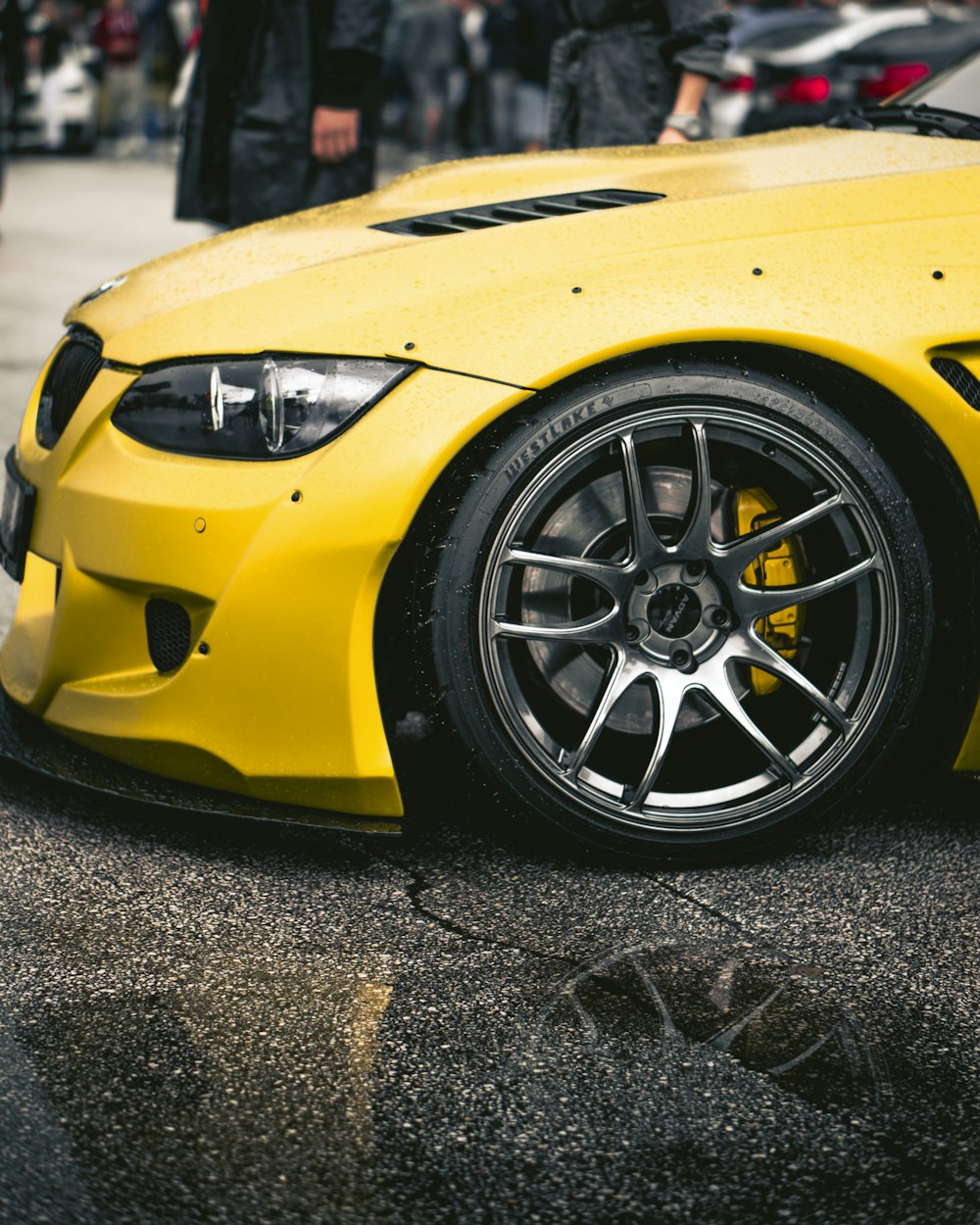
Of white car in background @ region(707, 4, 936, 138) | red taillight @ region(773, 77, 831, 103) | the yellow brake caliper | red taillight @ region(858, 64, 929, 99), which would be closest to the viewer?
the yellow brake caliper

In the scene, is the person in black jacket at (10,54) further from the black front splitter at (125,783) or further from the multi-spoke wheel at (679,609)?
the multi-spoke wheel at (679,609)

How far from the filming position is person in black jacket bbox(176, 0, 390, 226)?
4898 millimetres

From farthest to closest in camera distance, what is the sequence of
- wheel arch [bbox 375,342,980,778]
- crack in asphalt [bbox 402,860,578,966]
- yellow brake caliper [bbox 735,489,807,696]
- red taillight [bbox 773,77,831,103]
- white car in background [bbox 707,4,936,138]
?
red taillight [bbox 773,77,831,103]
white car in background [bbox 707,4,936,138]
yellow brake caliper [bbox 735,489,807,696]
wheel arch [bbox 375,342,980,778]
crack in asphalt [bbox 402,860,578,966]

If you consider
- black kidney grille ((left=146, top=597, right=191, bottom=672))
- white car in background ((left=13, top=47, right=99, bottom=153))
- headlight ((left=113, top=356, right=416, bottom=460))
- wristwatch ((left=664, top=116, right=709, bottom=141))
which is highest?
wristwatch ((left=664, top=116, right=709, bottom=141))

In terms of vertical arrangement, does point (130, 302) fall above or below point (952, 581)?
above


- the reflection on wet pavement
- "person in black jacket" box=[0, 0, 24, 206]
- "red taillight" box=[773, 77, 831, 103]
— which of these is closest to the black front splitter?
the reflection on wet pavement

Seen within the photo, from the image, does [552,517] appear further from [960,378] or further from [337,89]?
[337,89]

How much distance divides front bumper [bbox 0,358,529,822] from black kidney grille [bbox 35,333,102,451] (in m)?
0.17

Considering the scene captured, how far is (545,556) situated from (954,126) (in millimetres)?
1425

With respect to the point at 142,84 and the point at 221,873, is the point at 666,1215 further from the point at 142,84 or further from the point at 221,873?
the point at 142,84

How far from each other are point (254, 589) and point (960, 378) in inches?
46.5

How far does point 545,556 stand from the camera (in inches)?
106

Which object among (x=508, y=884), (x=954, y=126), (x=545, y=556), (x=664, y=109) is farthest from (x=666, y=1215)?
(x=664, y=109)

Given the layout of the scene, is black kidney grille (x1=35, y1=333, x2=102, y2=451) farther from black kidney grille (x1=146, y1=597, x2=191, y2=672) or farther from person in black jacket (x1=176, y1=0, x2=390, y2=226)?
person in black jacket (x1=176, y1=0, x2=390, y2=226)
